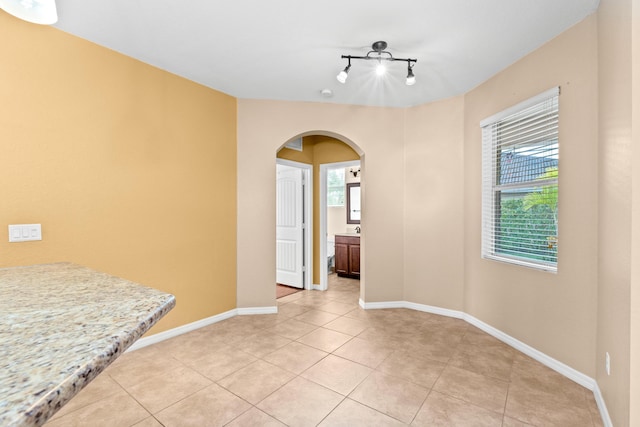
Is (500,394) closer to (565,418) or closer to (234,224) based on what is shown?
(565,418)

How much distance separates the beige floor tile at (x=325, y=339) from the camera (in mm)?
2686

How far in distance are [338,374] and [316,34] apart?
2.62 metres

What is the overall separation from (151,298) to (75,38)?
2.54 m

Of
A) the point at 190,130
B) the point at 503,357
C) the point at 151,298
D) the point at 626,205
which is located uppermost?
the point at 190,130

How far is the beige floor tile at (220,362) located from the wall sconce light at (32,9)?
7.95ft

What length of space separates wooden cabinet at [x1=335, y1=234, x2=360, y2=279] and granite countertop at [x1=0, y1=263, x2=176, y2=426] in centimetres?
463

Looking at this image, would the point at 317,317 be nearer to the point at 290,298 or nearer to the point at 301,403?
the point at 290,298

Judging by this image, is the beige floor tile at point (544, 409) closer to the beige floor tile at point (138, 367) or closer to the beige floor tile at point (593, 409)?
the beige floor tile at point (593, 409)

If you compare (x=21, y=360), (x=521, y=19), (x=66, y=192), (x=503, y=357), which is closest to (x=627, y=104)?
(x=521, y=19)

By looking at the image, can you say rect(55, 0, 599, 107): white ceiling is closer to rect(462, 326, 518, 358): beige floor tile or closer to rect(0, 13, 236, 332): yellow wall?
rect(0, 13, 236, 332): yellow wall

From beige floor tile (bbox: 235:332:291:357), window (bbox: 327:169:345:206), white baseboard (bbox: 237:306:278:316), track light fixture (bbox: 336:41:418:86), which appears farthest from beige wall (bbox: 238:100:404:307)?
window (bbox: 327:169:345:206)

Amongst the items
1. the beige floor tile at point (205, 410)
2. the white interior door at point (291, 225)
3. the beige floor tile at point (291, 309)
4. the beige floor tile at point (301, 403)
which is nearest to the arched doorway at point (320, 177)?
the white interior door at point (291, 225)

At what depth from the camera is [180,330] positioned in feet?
9.53

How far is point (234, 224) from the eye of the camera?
11.3 feet
